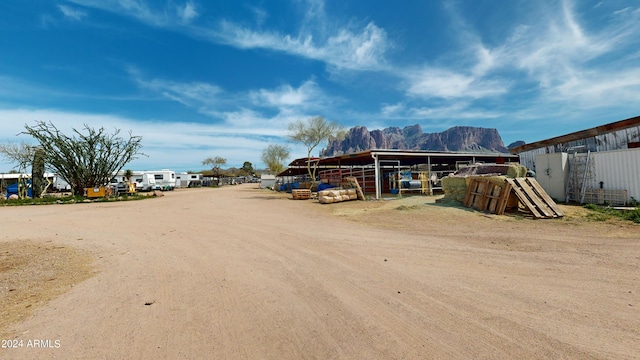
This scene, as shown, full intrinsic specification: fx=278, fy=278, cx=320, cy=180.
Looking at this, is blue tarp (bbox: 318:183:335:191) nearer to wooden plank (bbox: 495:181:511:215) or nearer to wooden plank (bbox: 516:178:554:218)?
wooden plank (bbox: 495:181:511:215)

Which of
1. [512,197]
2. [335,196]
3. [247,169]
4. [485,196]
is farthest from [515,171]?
[247,169]

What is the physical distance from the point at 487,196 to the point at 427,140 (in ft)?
500

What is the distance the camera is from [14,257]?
5844mm

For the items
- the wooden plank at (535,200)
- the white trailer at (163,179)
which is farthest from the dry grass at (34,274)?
the white trailer at (163,179)

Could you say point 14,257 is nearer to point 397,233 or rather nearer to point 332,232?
point 332,232

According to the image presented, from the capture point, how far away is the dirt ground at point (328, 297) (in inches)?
101

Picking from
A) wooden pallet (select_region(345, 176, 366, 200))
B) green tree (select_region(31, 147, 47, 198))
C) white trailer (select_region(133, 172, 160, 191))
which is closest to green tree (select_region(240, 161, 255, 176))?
white trailer (select_region(133, 172, 160, 191))

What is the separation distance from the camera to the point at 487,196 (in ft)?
35.0

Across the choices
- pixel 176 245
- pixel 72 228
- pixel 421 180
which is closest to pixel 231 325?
pixel 176 245

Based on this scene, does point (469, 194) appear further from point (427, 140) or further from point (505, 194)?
point (427, 140)

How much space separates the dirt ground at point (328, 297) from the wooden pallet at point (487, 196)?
273cm

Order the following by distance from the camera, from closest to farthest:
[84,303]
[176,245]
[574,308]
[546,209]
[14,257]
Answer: [574,308] < [84,303] < [14,257] < [176,245] < [546,209]

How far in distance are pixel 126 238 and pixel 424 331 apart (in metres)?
8.11

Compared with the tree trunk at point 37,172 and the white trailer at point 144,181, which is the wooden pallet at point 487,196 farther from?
the white trailer at point 144,181
